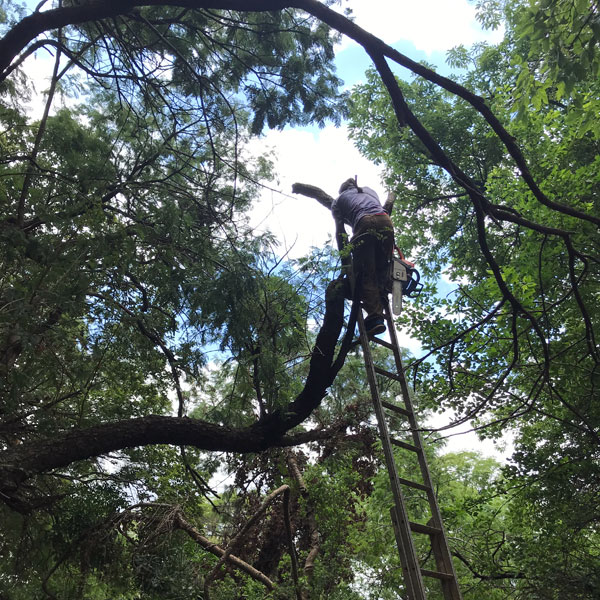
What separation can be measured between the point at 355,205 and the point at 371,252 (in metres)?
0.56

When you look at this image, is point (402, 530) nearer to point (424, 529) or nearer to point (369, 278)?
point (424, 529)

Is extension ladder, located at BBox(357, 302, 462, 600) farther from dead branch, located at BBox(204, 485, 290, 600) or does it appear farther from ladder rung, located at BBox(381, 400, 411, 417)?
dead branch, located at BBox(204, 485, 290, 600)

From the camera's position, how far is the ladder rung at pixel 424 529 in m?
3.32

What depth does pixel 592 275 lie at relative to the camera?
5.42m

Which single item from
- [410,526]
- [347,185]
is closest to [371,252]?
[347,185]

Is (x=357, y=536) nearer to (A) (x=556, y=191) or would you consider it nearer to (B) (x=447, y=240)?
(A) (x=556, y=191)

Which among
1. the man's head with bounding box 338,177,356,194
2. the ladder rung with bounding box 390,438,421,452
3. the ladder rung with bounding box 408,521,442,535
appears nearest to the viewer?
the ladder rung with bounding box 408,521,442,535

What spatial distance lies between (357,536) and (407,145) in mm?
6792

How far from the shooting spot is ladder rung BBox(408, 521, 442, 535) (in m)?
3.32

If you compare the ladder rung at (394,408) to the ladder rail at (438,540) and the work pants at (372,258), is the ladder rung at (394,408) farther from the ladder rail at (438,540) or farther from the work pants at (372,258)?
the work pants at (372,258)

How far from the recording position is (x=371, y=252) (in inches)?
165

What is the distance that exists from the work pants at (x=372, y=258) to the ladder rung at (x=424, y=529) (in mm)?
1502

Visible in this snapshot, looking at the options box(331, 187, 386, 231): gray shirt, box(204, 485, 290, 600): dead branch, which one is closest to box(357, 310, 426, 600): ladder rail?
box(204, 485, 290, 600): dead branch

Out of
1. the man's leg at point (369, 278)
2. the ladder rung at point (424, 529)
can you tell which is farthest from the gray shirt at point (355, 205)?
the ladder rung at point (424, 529)
